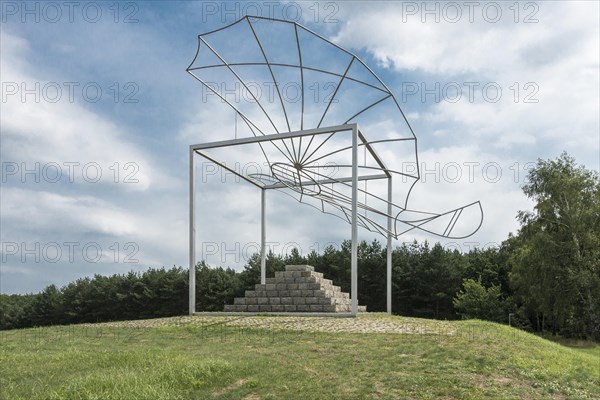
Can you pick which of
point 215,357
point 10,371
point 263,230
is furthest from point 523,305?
point 10,371

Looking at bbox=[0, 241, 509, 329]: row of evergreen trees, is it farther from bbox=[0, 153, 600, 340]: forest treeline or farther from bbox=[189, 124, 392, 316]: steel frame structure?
bbox=[189, 124, 392, 316]: steel frame structure

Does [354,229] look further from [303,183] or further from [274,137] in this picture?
[303,183]

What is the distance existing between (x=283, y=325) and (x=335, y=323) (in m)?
1.60

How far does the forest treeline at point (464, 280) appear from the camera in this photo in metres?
37.2

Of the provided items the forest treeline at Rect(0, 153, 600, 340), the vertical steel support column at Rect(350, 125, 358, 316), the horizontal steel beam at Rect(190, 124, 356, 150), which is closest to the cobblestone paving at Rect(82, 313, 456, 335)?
the vertical steel support column at Rect(350, 125, 358, 316)

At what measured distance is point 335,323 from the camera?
17234mm

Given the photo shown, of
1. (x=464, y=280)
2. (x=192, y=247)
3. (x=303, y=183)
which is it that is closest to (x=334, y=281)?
(x=464, y=280)

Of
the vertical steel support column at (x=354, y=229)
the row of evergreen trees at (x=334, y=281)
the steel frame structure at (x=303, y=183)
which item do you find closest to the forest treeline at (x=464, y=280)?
the row of evergreen trees at (x=334, y=281)

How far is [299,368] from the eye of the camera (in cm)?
1091

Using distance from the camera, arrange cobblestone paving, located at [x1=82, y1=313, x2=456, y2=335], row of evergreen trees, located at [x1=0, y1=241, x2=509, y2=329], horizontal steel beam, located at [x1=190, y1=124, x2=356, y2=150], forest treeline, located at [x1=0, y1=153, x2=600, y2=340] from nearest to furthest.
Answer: cobblestone paving, located at [x1=82, y1=313, x2=456, y2=335], horizontal steel beam, located at [x1=190, y1=124, x2=356, y2=150], forest treeline, located at [x1=0, y1=153, x2=600, y2=340], row of evergreen trees, located at [x1=0, y1=241, x2=509, y2=329]

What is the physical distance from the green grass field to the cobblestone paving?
602mm

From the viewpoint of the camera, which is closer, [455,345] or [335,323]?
[455,345]

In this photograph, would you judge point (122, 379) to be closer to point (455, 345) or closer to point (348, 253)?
point (455, 345)

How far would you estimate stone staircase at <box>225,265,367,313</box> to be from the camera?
2225 centimetres
